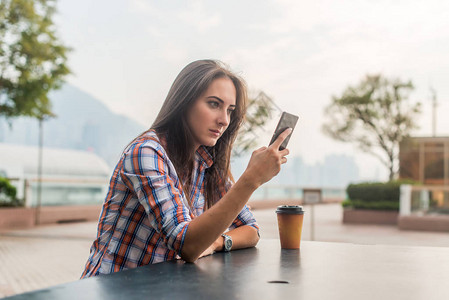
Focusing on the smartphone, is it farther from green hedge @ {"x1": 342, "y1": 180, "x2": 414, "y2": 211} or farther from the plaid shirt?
green hedge @ {"x1": 342, "y1": 180, "x2": 414, "y2": 211}

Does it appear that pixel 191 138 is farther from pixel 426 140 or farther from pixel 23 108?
pixel 426 140

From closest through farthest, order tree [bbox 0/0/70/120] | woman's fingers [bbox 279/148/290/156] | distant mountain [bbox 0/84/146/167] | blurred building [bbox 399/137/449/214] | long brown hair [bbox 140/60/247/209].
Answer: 1. woman's fingers [bbox 279/148/290/156]
2. long brown hair [bbox 140/60/247/209]
3. tree [bbox 0/0/70/120]
4. blurred building [bbox 399/137/449/214]
5. distant mountain [bbox 0/84/146/167]

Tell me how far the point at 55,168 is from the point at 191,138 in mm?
23411

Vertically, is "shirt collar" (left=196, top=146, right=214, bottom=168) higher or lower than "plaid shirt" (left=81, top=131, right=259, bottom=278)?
higher

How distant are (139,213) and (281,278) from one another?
59cm

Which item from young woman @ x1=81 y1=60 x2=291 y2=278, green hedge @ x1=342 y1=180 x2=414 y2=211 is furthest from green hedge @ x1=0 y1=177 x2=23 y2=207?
young woman @ x1=81 y1=60 x2=291 y2=278

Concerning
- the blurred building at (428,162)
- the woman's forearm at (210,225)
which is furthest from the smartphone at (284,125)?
the blurred building at (428,162)

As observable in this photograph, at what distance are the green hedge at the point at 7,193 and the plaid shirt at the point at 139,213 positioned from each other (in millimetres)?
12300

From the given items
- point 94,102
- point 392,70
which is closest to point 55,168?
point 392,70

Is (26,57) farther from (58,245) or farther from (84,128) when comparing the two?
(84,128)

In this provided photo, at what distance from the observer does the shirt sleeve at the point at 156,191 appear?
5.08 ft

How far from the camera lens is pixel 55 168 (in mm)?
23828

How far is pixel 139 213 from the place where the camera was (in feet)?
5.49

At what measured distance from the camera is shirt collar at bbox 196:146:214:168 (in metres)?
2.06
